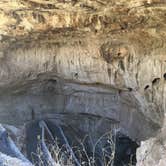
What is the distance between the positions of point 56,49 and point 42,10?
0.68 m

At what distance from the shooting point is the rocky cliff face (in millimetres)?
3346

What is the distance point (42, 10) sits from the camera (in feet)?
11.0

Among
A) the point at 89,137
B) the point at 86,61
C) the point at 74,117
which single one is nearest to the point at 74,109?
the point at 74,117

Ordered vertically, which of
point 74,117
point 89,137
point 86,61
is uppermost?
point 86,61

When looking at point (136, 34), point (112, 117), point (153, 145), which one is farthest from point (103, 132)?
point (153, 145)

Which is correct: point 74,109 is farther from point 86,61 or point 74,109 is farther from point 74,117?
point 86,61

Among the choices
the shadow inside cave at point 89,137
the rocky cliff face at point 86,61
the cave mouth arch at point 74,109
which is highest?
the rocky cliff face at point 86,61

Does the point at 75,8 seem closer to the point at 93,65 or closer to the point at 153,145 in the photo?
the point at 93,65

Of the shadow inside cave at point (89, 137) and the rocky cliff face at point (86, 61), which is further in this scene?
the shadow inside cave at point (89, 137)

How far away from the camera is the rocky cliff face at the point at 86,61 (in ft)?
11.0

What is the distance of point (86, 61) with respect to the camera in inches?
156

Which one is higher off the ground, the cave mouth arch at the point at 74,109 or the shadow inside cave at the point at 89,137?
the cave mouth arch at the point at 74,109

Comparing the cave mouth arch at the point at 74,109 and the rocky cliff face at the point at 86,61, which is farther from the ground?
the rocky cliff face at the point at 86,61

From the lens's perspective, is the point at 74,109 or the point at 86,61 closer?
the point at 86,61
